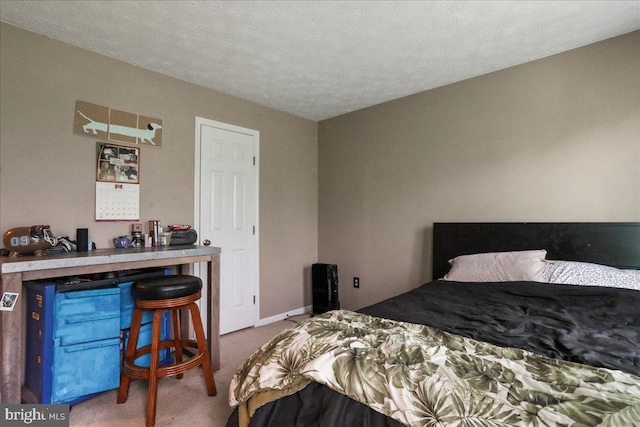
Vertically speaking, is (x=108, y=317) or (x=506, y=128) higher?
(x=506, y=128)

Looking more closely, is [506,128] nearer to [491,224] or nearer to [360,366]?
[491,224]

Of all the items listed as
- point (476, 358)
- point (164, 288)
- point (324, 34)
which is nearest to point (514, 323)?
point (476, 358)

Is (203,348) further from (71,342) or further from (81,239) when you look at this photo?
(81,239)

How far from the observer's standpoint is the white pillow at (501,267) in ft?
7.42

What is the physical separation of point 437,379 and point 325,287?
2.76 meters

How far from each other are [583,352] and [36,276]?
2.51m

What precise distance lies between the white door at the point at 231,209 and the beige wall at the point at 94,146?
0.10m

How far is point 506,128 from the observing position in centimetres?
271

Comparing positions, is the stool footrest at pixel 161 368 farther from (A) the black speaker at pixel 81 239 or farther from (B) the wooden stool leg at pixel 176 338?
(A) the black speaker at pixel 81 239

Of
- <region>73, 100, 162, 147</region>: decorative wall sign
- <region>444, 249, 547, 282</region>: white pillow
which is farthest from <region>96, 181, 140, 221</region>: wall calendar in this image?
<region>444, 249, 547, 282</region>: white pillow

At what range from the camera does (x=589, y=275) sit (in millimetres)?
2059

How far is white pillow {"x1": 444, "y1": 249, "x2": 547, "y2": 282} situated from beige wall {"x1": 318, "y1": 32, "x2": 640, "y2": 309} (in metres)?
0.41

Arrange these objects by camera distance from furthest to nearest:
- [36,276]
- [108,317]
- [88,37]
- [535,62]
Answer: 1. [535,62]
2. [88,37]
3. [108,317]
4. [36,276]

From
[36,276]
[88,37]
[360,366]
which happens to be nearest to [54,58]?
[88,37]
